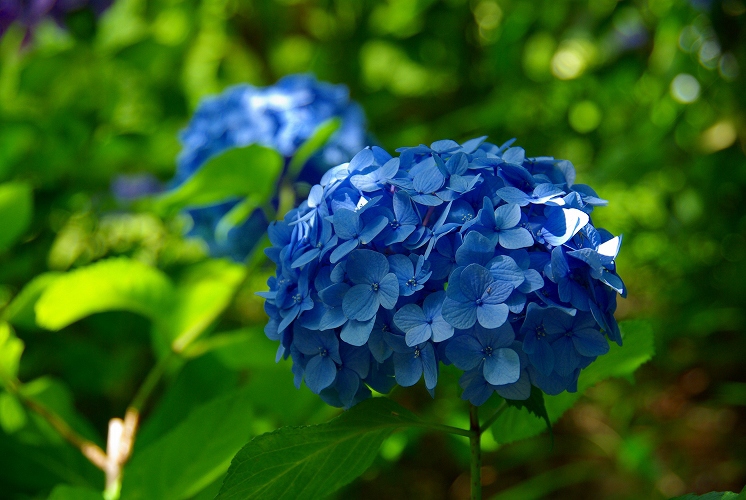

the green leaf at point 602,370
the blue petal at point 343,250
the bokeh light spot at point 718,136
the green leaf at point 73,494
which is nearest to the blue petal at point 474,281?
the blue petal at point 343,250

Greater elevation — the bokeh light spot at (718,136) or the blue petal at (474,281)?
the blue petal at (474,281)

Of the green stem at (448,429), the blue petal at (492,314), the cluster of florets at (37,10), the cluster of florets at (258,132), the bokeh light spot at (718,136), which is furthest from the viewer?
the bokeh light spot at (718,136)

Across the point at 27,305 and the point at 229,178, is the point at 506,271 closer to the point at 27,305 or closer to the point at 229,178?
the point at 229,178

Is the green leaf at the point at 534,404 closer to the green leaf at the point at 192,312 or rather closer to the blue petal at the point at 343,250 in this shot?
the blue petal at the point at 343,250

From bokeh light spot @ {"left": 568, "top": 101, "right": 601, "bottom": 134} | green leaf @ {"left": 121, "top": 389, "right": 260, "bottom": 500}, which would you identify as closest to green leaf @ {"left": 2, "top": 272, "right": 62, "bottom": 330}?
green leaf @ {"left": 121, "top": 389, "right": 260, "bottom": 500}

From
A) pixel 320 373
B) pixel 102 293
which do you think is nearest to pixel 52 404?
pixel 102 293

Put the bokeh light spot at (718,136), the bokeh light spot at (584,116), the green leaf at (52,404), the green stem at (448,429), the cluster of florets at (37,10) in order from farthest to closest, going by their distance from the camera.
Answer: the bokeh light spot at (584,116) → the bokeh light spot at (718,136) → the cluster of florets at (37,10) → the green leaf at (52,404) → the green stem at (448,429)
